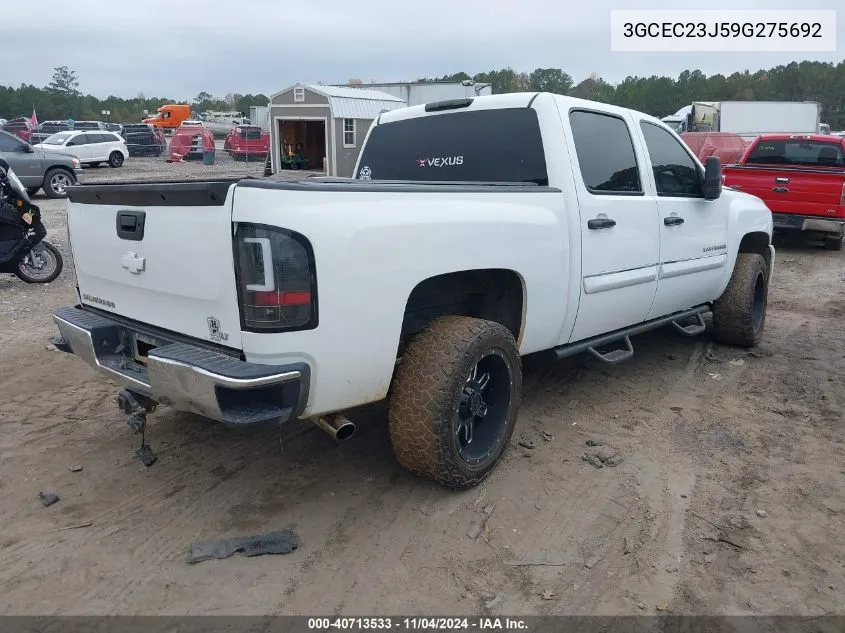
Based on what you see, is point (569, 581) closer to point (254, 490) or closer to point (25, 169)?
point (254, 490)

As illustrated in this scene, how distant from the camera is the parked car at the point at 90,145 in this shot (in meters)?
26.4

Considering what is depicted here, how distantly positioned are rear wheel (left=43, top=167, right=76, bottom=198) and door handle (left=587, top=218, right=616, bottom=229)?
52.4 feet

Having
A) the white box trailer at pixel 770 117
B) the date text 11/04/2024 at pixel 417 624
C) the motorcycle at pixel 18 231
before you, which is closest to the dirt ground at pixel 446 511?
the date text 11/04/2024 at pixel 417 624

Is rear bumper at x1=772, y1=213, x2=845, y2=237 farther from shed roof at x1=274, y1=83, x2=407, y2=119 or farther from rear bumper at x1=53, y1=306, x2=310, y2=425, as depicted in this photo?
shed roof at x1=274, y1=83, x2=407, y2=119

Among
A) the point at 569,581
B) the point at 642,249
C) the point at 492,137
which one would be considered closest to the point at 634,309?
the point at 642,249

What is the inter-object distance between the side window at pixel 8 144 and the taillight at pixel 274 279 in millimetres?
16430

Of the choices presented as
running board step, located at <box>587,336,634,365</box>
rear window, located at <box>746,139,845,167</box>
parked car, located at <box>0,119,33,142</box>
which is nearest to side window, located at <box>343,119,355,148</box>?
rear window, located at <box>746,139,845,167</box>

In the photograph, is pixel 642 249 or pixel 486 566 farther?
pixel 642 249

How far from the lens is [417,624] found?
252cm

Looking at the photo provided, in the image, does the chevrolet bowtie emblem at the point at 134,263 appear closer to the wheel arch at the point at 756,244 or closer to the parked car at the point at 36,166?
the wheel arch at the point at 756,244

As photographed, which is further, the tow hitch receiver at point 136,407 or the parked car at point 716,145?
the parked car at point 716,145

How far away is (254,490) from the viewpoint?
11.4 ft

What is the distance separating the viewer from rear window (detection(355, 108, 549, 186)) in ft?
13.0

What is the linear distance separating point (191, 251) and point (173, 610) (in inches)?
54.9
